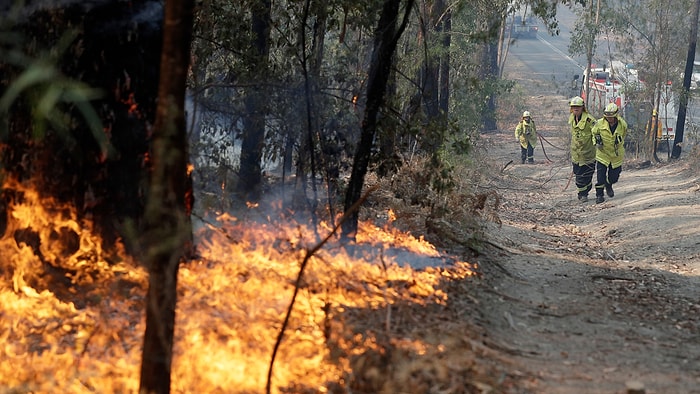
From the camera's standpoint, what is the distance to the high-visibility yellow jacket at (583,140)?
648 inches

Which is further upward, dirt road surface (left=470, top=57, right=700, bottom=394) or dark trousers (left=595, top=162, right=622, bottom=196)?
dark trousers (left=595, top=162, right=622, bottom=196)

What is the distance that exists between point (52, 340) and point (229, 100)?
18.1 ft

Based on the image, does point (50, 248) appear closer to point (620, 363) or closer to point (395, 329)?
point (395, 329)

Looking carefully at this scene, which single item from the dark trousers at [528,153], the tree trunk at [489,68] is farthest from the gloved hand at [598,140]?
the tree trunk at [489,68]

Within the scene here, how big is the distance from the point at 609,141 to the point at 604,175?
2.51ft

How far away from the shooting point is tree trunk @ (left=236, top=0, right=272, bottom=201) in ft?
31.2

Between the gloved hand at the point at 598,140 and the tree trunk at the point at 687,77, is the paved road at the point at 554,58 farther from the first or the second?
the gloved hand at the point at 598,140

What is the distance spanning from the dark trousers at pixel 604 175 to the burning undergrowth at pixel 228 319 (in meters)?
9.90

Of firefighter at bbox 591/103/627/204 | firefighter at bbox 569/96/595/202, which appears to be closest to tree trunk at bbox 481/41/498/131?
firefighter at bbox 569/96/595/202

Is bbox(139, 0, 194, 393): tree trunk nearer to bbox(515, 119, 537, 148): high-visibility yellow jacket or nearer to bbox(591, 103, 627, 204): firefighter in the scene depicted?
bbox(591, 103, 627, 204): firefighter

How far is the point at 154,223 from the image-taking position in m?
3.60

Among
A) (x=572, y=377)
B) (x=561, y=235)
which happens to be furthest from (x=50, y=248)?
(x=561, y=235)

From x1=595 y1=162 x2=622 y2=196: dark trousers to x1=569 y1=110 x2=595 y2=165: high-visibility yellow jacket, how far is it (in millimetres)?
279

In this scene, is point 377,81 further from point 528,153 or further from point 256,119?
point 528,153
